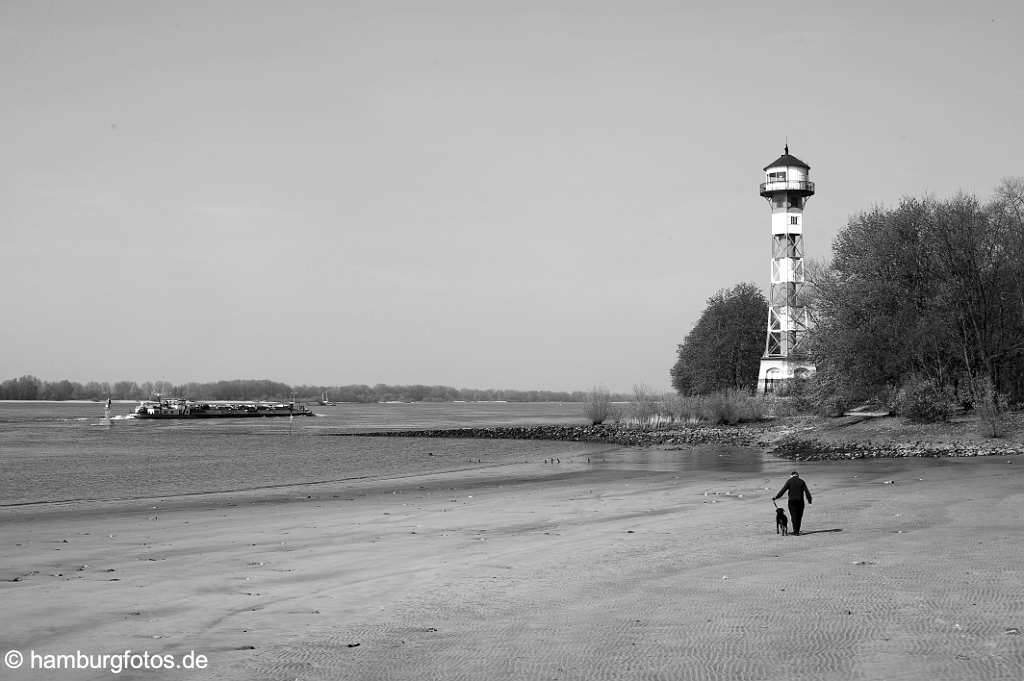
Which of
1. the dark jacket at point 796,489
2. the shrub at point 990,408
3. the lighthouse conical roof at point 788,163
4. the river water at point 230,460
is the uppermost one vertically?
the lighthouse conical roof at point 788,163

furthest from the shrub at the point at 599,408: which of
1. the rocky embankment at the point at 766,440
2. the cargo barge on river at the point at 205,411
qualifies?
the cargo barge on river at the point at 205,411

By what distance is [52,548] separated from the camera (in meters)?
20.4

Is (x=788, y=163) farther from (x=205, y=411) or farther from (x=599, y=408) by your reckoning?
(x=205, y=411)

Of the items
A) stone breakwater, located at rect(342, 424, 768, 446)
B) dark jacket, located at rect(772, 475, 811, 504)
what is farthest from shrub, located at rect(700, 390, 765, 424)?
dark jacket, located at rect(772, 475, 811, 504)

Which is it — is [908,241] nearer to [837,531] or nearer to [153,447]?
[837,531]

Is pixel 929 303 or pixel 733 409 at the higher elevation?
pixel 929 303

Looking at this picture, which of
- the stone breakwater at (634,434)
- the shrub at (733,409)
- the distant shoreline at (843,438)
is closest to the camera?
the distant shoreline at (843,438)

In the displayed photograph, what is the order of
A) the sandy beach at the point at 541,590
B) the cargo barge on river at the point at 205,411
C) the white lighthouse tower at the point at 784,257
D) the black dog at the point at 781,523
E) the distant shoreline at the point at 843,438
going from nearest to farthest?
the sandy beach at the point at 541,590, the black dog at the point at 781,523, the distant shoreline at the point at 843,438, the white lighthouse tower at the point at 784,257, the cargo barge on river at the point at 205,411

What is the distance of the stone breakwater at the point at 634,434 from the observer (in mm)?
62625
